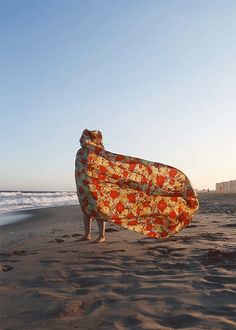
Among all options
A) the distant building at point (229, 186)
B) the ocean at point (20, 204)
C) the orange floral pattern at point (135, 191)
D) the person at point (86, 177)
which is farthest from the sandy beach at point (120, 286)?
the distant building at point (229, 186)

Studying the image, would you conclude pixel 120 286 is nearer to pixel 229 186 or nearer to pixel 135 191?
pixel 135 191

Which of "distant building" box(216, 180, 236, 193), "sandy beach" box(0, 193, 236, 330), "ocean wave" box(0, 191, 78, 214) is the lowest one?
"sandy beach" box(0, 193, 236, 330)

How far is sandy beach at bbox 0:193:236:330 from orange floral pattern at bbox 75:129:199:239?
696mm

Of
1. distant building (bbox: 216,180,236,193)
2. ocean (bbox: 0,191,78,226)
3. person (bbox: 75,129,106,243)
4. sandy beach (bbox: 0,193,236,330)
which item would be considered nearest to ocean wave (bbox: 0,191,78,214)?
ocean (bbox: 0,191,78,226)

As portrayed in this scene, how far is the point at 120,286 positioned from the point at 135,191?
124 inches

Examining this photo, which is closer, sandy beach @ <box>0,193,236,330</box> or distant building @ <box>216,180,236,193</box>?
sandy beach @ <box>0,193,236,330</box>

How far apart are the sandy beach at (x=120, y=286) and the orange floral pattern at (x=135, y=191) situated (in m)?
0.70

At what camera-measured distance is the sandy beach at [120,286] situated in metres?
2.56

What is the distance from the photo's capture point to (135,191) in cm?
645

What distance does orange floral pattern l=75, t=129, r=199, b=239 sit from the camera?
247 inches

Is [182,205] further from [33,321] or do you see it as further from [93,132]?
[33,321]

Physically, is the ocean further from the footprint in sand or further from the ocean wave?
the footprint in sand

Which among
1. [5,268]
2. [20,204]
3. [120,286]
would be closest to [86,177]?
[5,268]

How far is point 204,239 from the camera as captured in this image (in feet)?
19.9
